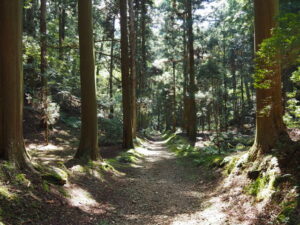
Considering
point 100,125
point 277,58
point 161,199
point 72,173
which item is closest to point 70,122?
point 100,125

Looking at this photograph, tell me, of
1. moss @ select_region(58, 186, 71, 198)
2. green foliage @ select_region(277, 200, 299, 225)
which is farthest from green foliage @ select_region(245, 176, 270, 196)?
moss @ select_region(58, 186, 71, 198)

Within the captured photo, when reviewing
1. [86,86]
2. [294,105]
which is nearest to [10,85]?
[86,86]

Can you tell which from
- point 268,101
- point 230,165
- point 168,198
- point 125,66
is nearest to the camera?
point 268,101

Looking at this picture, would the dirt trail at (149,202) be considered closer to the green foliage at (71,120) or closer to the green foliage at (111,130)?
the green foliage at (111,130)

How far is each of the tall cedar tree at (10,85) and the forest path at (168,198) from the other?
2.58 m

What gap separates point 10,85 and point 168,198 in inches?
191

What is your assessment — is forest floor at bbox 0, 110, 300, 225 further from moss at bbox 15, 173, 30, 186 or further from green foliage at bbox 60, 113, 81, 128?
green foliage at bbox 60, 113, 81, 128

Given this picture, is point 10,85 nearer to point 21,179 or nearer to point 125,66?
point 21,179

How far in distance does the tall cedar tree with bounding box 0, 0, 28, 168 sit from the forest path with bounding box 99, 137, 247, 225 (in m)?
2.58

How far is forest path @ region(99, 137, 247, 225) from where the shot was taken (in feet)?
18.5

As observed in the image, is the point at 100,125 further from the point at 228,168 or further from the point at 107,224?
the point at 107,224

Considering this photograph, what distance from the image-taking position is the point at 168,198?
24.0ft

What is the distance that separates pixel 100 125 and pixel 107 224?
1474cm

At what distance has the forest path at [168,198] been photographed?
5.64 m
